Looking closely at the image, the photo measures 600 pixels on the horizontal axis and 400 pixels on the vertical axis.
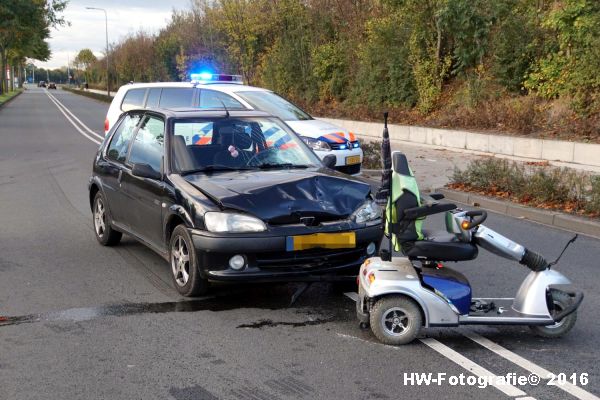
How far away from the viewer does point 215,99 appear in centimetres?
1278

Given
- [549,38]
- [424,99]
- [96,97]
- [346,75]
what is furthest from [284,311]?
[96,97]

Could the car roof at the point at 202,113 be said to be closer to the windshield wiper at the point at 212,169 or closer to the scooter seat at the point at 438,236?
the windshield wiper at the point at 212,169

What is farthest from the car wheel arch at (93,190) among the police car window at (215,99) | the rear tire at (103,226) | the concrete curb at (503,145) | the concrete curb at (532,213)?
the concrete curb at (503,145)

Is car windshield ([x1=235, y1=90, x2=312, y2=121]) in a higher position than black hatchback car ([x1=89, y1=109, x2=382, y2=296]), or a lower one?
higher

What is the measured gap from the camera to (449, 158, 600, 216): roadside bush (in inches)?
360

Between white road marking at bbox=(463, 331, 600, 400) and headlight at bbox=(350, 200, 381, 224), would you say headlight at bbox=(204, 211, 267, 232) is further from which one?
white road marking at bbox=(463, 331, 600, 400)

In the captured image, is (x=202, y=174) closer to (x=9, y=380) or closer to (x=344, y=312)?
(x=344, y=312)

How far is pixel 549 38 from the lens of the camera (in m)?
18.5

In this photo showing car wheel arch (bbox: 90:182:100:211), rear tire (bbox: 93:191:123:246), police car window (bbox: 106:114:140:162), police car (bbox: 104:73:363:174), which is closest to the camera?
police car window (bbox: 106:114:140:162)

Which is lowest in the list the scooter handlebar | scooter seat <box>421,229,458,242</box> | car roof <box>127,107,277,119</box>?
scooter seat <box>421,229,458,242</box>

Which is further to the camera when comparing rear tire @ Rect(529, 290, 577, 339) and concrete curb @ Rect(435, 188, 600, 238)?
concrete curb @ Rect(435, 188, 600, 238)

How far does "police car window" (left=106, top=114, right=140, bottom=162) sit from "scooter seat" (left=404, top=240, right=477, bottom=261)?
364 centimetres

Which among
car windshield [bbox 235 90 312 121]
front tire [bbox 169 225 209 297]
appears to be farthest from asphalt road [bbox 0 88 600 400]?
car windshield [bbox 235 90 312 121]

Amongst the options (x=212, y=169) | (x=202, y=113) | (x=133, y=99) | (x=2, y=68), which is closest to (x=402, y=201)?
(x=212, y=169)
